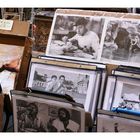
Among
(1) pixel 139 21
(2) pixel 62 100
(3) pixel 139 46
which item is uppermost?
(1) pixel 139 21

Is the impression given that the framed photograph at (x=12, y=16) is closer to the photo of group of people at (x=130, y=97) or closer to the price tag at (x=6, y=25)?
the price tag at (x=6, y=25)

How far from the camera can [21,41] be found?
209cm

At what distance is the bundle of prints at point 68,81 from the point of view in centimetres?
178

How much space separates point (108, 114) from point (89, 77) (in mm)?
513

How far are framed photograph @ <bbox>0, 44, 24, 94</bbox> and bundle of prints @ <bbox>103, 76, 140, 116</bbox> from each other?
0.70m

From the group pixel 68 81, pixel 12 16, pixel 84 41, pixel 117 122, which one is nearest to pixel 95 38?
pixel 84 41

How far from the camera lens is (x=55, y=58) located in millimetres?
1938

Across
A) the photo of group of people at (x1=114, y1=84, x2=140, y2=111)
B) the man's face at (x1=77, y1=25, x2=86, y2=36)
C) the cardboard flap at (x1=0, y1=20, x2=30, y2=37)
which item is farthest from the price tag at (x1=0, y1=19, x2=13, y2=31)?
the photo of group of people at (x1=114, y1=84, x2=140, y2=111)

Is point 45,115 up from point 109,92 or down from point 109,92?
down

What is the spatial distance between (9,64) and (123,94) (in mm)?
864

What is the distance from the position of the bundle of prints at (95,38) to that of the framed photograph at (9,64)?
236 millimetres

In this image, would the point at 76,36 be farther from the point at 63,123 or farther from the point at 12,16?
the point at 12,16
